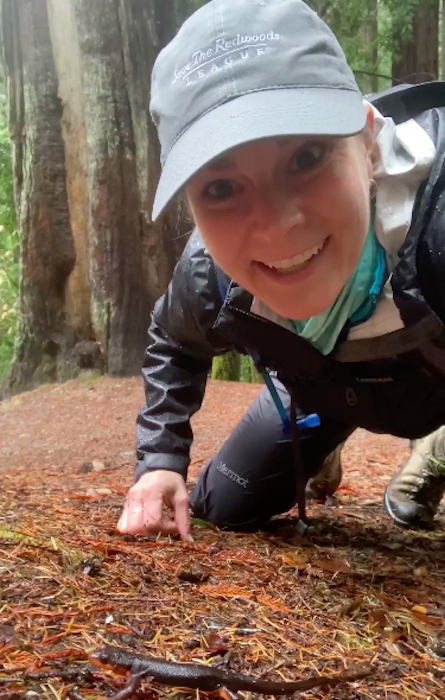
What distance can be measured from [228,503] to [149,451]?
0.66m

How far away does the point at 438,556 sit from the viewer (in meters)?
2.44

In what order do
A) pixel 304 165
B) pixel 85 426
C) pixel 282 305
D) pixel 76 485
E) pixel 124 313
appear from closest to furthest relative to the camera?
1. pixel 304 165
2. pixel 282 305
3. pixel 76 485
4. pixel 85 426
5. pixel 124 313

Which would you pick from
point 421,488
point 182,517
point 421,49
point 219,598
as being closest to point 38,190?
point 421,49

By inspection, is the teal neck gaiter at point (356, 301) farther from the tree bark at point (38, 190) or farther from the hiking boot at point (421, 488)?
the tree bark at point (38, 190)

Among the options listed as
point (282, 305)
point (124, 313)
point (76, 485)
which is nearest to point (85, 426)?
point (124, 313)

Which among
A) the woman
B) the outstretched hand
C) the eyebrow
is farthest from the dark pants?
the eyebrow

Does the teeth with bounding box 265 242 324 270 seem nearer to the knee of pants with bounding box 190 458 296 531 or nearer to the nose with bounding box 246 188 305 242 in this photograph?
the nose with bounding box 246 188 305 242

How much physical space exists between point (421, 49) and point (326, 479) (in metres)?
4.40

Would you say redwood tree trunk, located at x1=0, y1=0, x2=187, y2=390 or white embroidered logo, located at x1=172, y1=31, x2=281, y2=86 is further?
redwood tree trunk, located at x1=0, y1=0, x2=187, y2=390

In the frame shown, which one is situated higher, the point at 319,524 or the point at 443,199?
the point at 443,199

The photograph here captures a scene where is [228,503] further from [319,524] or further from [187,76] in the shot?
[187,76]

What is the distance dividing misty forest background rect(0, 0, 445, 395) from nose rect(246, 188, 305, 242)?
467cm

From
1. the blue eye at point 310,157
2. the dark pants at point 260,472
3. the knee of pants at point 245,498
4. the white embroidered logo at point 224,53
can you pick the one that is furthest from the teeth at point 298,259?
the knee of pants at point 245,498

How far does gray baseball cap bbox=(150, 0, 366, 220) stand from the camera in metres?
1.49
